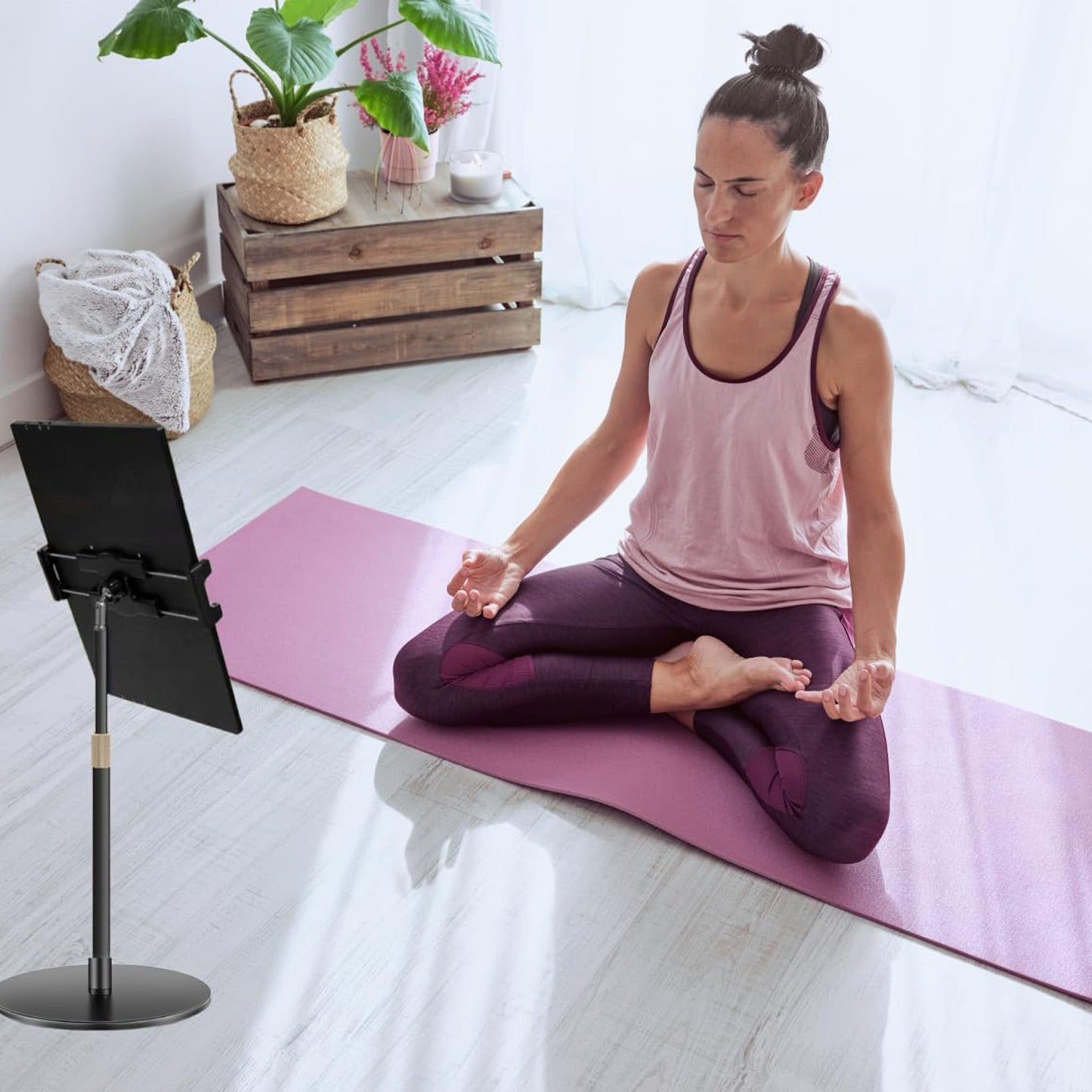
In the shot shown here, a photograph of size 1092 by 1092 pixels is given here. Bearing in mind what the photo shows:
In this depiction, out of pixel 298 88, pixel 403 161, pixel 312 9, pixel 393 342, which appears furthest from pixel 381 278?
pixel 312 9

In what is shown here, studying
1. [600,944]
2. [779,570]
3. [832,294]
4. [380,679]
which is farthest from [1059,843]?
[380,679]

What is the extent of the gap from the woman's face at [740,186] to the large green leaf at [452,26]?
41.1 inches

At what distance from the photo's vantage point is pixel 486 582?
81.7 inches

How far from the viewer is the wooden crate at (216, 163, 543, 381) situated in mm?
2906

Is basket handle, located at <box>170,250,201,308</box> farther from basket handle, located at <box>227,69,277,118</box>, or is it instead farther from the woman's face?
the woman's face

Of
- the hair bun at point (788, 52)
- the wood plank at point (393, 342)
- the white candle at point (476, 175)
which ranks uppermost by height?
the hair bun at point (788, 52)

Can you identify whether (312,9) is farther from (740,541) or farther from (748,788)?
(748,788)

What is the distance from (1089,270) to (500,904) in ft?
6.97

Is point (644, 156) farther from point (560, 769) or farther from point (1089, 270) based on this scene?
point (560, 769)

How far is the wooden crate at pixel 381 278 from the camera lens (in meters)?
2.91

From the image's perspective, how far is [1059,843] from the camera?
1.91 meters

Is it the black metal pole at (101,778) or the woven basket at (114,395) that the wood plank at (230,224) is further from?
the black metal pole at (101,778)

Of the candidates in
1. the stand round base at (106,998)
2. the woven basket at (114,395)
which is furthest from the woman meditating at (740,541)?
the woven basket at (114,395)

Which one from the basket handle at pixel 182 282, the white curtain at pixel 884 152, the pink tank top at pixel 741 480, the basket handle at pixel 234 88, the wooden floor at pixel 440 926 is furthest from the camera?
the white curtain at pixel 884 152
